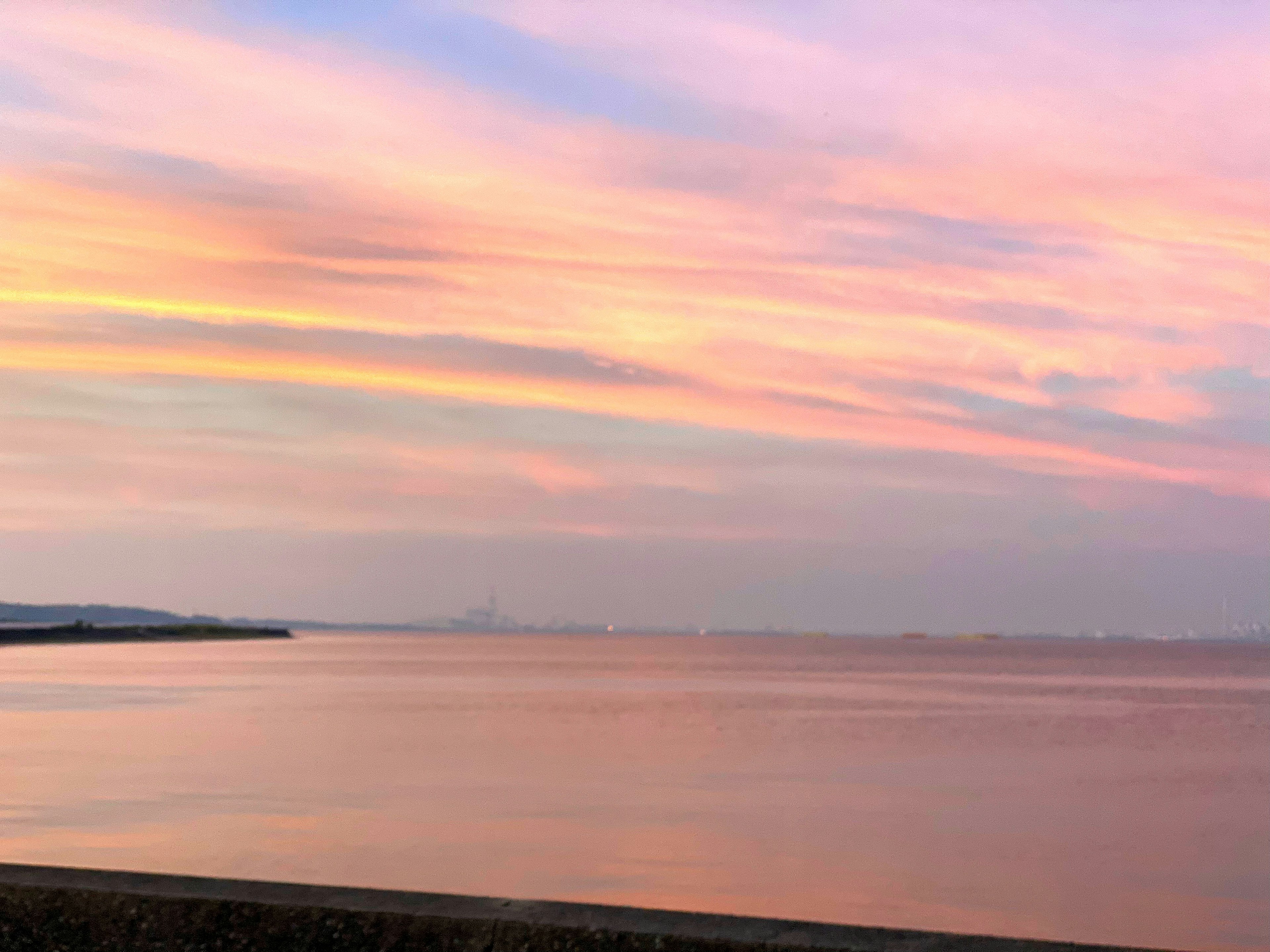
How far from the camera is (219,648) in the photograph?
168250 millimetres

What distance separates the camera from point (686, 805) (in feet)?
84.1

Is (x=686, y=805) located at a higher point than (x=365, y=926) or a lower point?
lower

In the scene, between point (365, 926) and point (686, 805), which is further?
point (686, 805)

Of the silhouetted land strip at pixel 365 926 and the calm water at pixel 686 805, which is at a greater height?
the silhouetted land strip at pixel 365 926

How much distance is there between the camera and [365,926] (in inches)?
207

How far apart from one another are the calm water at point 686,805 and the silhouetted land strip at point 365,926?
34.4 ft

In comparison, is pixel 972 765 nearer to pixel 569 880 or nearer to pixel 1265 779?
pixel 1265 779

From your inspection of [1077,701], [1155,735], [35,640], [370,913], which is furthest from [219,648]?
[370,913]

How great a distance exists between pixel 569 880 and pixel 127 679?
66001mm

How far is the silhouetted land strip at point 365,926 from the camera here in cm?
505

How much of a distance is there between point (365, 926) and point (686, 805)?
68.6ft

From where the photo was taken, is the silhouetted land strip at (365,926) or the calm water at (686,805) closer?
the silhouetted land strip at (365,926)

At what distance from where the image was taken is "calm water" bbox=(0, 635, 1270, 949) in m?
16.9

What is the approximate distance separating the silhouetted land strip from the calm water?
10.5 meters
